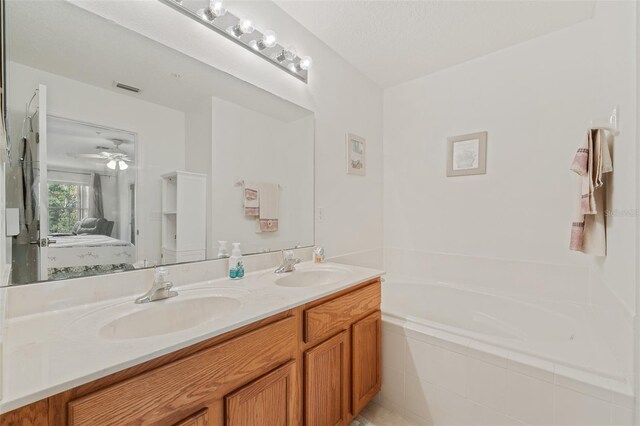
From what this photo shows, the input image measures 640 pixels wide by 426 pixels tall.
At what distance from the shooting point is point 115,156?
110 centimetres

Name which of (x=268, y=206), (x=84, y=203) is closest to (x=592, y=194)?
(x=268, y=206)

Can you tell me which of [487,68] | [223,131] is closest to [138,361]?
[223,131]

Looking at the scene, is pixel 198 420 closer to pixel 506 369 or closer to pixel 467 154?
pixel 506 369

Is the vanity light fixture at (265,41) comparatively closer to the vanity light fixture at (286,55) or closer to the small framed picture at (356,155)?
the vanity light fixture at (286,55)

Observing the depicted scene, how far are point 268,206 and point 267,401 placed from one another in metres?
1.05

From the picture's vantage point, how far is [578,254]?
1.90 meters

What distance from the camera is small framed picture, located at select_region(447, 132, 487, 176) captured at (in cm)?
226

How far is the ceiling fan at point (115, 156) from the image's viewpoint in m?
1.07

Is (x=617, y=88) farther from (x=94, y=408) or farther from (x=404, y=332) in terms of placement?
(x=94, y=408)

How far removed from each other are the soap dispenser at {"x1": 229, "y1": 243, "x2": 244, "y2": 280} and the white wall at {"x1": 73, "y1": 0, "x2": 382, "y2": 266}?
734mm

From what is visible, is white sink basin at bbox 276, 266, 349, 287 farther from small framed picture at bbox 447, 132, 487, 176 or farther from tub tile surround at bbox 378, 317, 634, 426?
small framed picture at bbox 447, 132, 487, 176

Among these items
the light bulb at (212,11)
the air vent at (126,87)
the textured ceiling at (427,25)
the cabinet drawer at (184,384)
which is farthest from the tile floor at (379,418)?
the textured ceiling at (427,25)

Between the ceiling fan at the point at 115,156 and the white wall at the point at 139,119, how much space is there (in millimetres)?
49

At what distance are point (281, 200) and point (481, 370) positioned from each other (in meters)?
1.43
